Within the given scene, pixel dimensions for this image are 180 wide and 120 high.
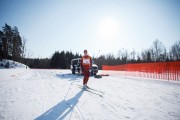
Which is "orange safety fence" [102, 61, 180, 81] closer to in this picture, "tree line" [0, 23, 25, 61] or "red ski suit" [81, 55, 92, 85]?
"red ski suit" [81, 55, 92, 85]

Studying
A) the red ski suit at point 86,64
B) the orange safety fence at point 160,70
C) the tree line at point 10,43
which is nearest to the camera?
the red ski suit at point 86,64

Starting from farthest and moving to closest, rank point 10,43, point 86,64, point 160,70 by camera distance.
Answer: point 10,43 < point 160,70 < point 86,64

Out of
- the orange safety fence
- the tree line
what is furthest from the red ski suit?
the tree line

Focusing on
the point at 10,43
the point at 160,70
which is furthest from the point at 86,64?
the point at 10,43

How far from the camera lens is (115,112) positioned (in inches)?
157

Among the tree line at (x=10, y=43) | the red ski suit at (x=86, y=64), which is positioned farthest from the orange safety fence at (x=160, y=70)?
the tree line at (x=10, y=43)

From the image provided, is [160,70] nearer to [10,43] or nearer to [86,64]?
[86,64]

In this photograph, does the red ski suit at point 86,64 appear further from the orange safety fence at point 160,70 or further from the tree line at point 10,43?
the tree line at point 10,43

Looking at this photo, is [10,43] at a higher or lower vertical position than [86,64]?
higher

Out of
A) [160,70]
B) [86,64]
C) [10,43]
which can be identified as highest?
[10,43]

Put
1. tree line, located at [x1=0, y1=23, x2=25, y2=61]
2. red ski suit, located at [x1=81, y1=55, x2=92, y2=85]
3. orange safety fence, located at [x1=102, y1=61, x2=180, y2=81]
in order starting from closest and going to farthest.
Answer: red ski suit, located at [x1=81, y1=55, x2=92, y2=85] < orange safety fence, located at [x1=102, y1=61, x2=180, y2=81] < tree line, located at [x1=0, y1=23, x2=25, y2=61]

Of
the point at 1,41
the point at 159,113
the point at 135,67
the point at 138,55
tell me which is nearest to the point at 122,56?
the point at 138,55

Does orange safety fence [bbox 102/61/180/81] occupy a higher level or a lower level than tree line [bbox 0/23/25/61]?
lower

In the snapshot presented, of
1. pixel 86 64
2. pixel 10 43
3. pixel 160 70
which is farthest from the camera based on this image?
pixel 10 43
